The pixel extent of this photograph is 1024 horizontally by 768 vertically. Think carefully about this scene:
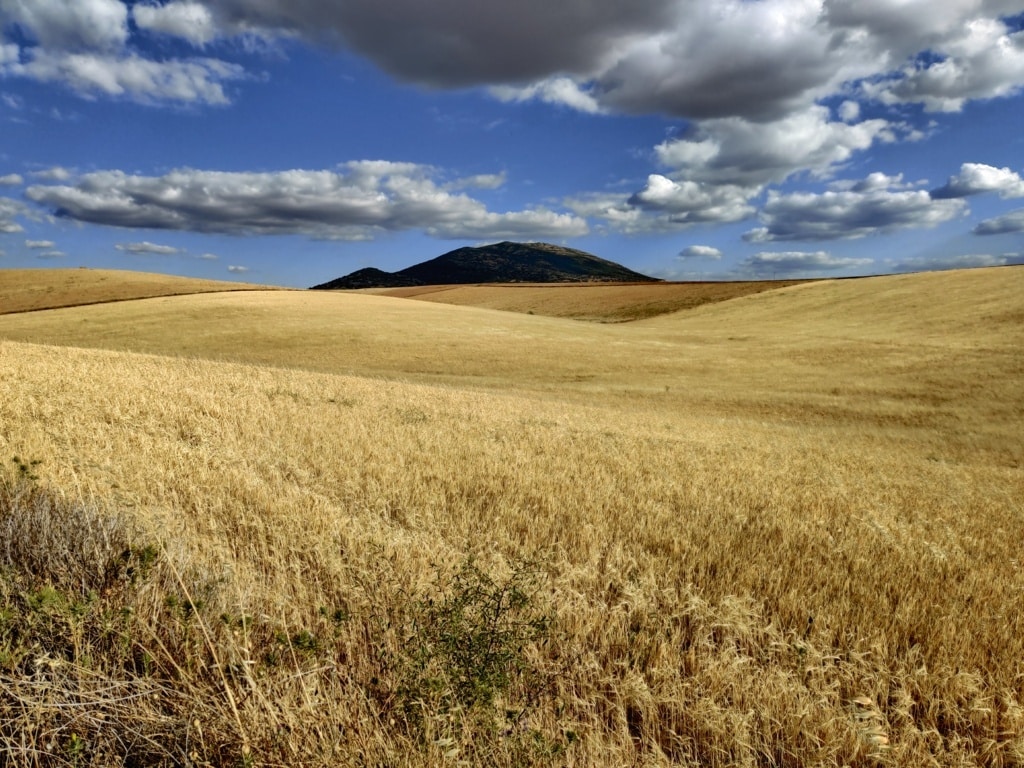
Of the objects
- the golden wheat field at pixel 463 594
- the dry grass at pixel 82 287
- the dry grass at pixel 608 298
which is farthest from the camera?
the dry grass at pixel 608 298

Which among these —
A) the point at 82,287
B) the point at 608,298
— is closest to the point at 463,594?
the point at 82,287

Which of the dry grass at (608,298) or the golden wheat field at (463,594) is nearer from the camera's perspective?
the golden wheat field at (463,594)

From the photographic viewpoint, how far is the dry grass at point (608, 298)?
93.1m

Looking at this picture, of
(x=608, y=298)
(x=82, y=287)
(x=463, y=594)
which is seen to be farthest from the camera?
(x=608, y=298)

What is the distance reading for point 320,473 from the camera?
779cm

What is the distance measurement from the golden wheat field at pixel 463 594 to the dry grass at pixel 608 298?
79670mm

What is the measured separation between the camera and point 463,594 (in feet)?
12.7

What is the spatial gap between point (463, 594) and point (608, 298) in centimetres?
10425

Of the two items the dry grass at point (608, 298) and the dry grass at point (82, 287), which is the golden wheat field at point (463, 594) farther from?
the dry grass at point (608, 298)

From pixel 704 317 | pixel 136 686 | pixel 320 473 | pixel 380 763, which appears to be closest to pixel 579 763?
pixel 380 763

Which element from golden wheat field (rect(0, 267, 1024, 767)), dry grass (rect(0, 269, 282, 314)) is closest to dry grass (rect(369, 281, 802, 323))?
dry grass (rect(0, 269, 282, 314))

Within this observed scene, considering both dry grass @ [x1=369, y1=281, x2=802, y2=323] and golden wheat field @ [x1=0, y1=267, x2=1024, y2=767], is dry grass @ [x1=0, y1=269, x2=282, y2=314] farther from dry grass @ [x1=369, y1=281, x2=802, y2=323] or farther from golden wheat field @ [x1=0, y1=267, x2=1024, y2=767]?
golden wheat field @ [x1=0, y1=267, x2=1024, y2=767]

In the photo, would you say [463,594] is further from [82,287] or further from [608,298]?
[608,298]

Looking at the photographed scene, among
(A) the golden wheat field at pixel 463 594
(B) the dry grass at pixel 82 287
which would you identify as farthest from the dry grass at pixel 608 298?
(A) the golden wheat field at pixel 463 594
